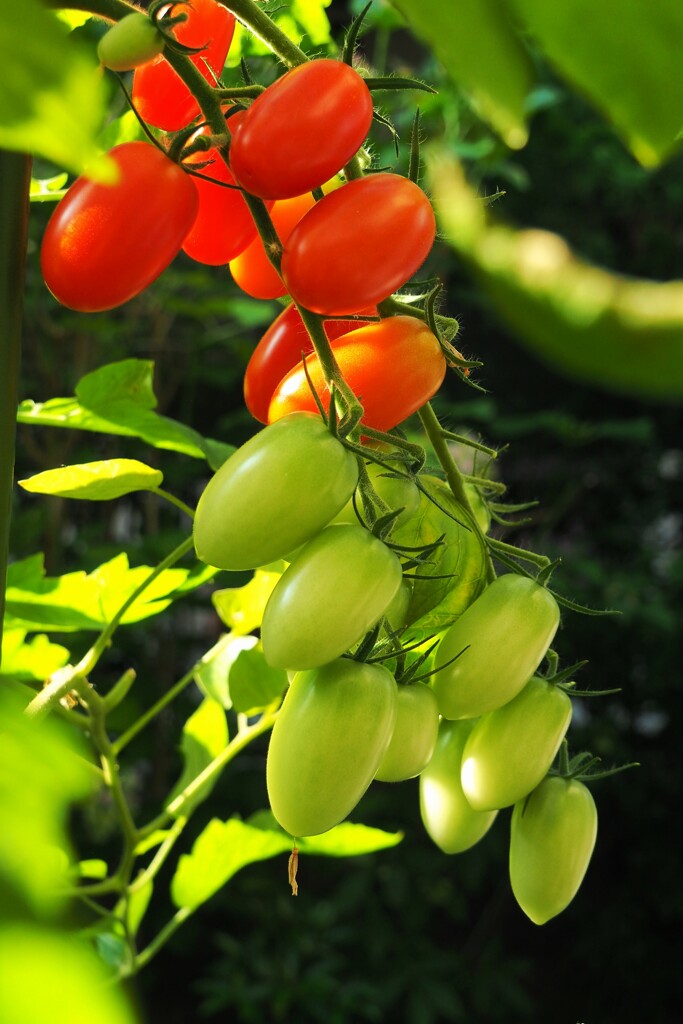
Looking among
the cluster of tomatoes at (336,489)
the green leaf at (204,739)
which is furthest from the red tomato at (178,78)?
the green leaf at (204,739)

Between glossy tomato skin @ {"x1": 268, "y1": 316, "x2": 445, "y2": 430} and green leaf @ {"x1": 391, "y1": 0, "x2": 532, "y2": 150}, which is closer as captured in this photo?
green leaf @ {"x1": 391, "y1": 0, "x2": 532, "y2": 150}

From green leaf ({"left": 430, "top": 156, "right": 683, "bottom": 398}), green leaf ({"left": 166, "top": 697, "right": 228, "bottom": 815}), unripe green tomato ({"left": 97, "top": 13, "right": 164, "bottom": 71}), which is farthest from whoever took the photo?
green leaf ({"left": 166, "top": 697, "right": 228, "bottom": 815})

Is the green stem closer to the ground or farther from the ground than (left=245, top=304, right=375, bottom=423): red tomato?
farther from the ground

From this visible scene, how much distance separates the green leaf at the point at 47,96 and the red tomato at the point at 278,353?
159mm

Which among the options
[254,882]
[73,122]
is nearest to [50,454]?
[254,882]

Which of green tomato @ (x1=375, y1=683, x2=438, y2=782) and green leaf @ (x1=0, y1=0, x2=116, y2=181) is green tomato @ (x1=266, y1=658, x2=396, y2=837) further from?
green leaf @ (x1=0, y1=0, x2=116, y2=181)

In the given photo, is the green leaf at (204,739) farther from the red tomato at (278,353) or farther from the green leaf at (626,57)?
the green leaf at (626,57)

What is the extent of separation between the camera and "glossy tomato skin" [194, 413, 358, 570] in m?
0.19

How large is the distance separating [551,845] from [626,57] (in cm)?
20

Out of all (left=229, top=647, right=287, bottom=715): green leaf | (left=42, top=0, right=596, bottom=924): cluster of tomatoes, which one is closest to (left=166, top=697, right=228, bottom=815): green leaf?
(left=229, top=647, right=287, bottom=715): green leaf

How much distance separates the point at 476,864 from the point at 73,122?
1.52 meters

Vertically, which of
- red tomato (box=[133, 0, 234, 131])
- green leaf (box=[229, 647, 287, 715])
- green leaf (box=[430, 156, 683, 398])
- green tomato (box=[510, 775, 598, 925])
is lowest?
green leaf (box=[229, 647, 287, 715])

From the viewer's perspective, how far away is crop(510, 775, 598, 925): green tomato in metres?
0.25

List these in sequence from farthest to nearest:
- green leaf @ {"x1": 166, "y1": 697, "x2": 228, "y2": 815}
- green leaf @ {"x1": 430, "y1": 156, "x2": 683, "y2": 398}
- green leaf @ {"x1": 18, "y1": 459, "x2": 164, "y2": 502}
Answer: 1. green leaf @ {"x1": 166, "y1": 697, "x2": 228, "y2": 815}
2. green leaf @ {"x1": 18, "y1": 459, "x2": 164, "y2": 502}
3. green leaf @ {"x1": 430, "y1": 156, "x2": 683, "y2": 398}
